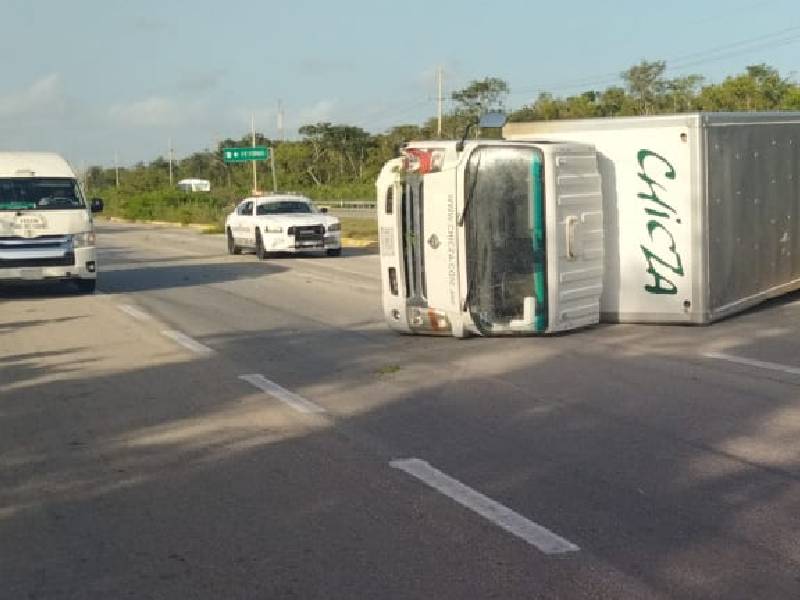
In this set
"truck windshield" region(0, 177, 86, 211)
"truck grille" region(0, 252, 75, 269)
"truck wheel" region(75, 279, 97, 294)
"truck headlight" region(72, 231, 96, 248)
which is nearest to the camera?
"truck grille" region(0, 252, 75, 269)

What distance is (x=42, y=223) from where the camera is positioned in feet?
62.4

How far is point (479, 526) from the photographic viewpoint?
19.7ft

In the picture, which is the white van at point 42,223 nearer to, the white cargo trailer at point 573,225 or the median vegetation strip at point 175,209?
the white cargo trailer at point 573,225

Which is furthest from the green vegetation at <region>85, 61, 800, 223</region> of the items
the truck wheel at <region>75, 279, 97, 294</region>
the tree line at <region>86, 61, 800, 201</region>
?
the truck wheel at <region>75, 279, 97, 294</region>

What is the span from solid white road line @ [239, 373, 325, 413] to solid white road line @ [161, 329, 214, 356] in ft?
6.07

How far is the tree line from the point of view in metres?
63.9

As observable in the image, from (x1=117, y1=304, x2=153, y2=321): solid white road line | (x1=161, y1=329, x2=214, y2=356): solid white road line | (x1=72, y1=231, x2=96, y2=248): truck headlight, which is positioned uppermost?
(x1=72, y1=231, x2=96, y2=248): truck headlight

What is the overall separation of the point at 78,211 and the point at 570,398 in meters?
12.3

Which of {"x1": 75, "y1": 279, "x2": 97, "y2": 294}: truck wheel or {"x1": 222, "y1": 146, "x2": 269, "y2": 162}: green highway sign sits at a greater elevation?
{"x1": 222, "y1": 146, "x2": 269, "y2": 162}: green highway sign

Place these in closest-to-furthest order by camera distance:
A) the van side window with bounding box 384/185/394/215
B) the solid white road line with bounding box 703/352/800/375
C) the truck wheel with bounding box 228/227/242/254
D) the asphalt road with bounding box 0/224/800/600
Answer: the asphalt road with bounding box 0/224/800/600
the solid white road line with bounding box 703/352/800/375
the van side window with bounding box 384/185/394/215
the truck wheel with bounding box 228/227/242/254

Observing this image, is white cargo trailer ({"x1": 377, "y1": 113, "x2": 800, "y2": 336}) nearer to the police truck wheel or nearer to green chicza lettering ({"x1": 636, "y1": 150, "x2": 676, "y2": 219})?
green chicza lettering ({"x1": 636, "y1": 150, "x2": 676, "y2": 219})

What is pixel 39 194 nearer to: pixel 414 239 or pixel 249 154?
pixel 414 239

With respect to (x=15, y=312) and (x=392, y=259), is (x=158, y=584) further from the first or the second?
(x=15, y=312)

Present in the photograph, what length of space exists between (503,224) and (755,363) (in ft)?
9.80
